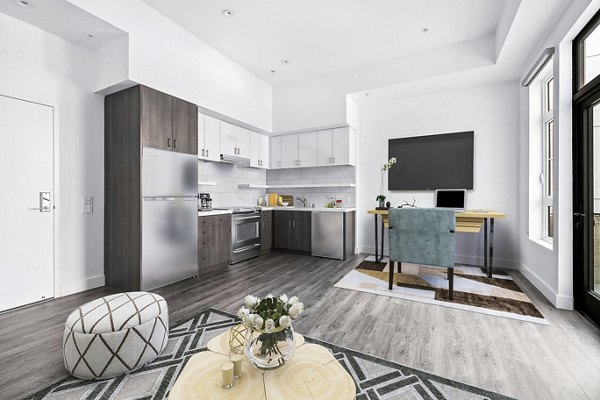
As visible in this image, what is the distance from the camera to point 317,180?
5.56 meters

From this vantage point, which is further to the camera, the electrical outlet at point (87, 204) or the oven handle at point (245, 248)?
the oven handle at point (245, 248)

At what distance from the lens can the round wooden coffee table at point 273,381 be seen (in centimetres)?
102

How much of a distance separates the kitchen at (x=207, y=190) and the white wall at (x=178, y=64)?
210 mm

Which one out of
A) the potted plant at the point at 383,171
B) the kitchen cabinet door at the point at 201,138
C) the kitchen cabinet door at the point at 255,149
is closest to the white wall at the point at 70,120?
the kitchen cabinet door at the point at 201,138

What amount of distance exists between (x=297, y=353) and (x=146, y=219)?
263cm

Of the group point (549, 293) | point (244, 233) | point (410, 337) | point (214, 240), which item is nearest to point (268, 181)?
point (244, 233)

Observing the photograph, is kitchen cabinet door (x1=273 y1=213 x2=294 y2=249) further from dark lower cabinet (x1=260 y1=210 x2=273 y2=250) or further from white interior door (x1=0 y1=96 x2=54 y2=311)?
white interior door (x1=0 y1=96 x2=54 y2=311)

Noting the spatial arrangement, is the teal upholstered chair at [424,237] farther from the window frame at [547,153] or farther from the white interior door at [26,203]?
the white interior door at [26,203]

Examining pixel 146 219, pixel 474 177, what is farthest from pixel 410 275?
pixel 146 219

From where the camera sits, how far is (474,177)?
4.42m

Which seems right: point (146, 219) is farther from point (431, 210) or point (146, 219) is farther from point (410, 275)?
point (410, 275)

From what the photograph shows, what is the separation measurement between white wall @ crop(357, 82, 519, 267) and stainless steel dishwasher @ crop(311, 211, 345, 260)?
1.16m

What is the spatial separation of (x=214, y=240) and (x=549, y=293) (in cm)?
409

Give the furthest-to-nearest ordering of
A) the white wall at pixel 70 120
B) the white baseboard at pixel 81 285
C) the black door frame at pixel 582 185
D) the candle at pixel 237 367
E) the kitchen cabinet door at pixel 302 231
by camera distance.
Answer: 1. the kitchen cabinet door at pixel 302 231
2. the white baseboard at pixel 81 285
3. the white wall at pixel 70 120
4. the black door frame at pixel 582 185
5. the candle at pixel 237 367
